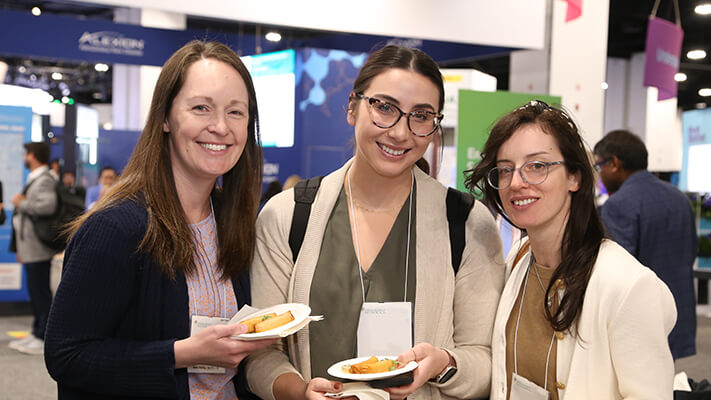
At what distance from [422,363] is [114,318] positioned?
2.59 feet

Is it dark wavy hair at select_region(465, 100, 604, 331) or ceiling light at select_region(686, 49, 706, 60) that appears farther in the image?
ceiling light at select_region(686, 49, 706, 60)

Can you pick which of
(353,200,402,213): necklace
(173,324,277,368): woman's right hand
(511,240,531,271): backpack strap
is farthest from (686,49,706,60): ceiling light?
(173,324,277,368): woman's right hand

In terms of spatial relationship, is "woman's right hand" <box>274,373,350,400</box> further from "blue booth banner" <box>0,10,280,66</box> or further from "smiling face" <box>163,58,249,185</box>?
"blue booth banner" <box>0,10,280,66</box>

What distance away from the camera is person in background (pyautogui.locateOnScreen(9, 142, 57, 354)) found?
640 centimetres

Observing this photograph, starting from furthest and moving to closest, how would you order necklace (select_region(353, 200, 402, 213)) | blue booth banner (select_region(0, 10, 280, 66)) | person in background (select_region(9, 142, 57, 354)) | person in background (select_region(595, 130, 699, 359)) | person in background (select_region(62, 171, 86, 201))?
person in background (select_region(62, 171, 86, 201))
person in background (select_region(9, 142, 57, 354))
blue booth banner (select_region(0, 10, 280, 66))
person in background (select_region(595, 130, 699, 359))
necklace (select_region(353, 200, 402, 213))

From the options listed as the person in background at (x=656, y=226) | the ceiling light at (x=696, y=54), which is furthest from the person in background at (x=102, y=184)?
the ceiling light at (x=696, y=54)

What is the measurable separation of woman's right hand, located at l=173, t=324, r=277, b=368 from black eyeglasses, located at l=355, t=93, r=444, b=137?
0.69 meters

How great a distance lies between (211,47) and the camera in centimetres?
185

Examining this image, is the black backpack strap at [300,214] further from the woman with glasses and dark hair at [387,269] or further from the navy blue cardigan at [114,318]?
the navy blue cardigan at [114,318]

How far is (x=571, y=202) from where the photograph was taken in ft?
6.22

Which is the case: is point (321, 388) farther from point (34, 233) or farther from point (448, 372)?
point (34, 233)

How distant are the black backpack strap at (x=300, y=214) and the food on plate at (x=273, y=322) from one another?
0.28 metres

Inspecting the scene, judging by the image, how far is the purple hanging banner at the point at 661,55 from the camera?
Answer: 591cm

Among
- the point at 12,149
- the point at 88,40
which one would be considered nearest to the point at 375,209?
the point at 88,40
